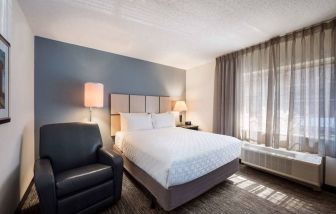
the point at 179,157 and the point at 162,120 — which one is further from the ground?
the point at 162,120

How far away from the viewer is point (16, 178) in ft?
5.61

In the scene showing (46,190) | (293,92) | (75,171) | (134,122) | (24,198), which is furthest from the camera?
(134,122)

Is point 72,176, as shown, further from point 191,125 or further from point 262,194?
point 191,125

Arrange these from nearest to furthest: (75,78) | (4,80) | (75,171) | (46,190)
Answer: (46,190) < (4,80) < (75,171) < (75,78)

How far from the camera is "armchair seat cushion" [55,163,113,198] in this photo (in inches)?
56.6

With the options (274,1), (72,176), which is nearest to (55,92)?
(72,176)

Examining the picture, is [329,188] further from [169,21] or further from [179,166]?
[169,21]

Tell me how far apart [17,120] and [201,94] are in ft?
12.5

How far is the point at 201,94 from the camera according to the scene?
4262mm

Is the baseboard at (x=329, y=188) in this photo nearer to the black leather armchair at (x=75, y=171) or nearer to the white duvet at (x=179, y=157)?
the white duvet at (x=179, y=157)

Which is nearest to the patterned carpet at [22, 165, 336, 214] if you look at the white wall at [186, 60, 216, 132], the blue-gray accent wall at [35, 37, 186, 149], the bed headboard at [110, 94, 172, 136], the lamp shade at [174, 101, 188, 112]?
the blue-gray accent wall at [35, 37, 186, 149]

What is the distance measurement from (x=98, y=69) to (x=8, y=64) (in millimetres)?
1748

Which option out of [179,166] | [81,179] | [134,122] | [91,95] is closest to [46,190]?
[81,179]

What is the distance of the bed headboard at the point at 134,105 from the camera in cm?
333
